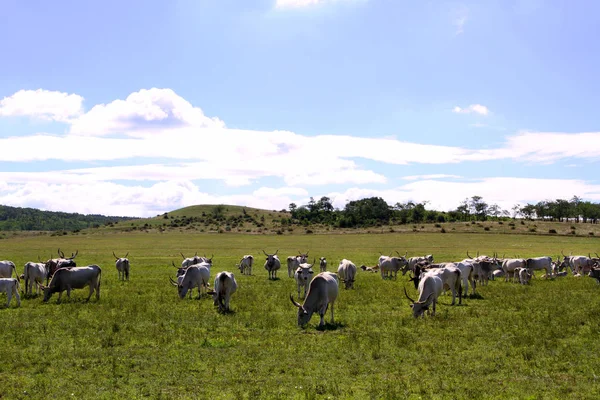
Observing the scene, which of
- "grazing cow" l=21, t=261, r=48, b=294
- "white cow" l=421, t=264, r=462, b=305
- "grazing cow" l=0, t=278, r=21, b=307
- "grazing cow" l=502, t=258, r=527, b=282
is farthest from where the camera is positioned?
"grazing cow" l=502, t=258, r=527, b=282

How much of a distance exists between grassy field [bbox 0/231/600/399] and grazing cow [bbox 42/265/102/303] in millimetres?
746

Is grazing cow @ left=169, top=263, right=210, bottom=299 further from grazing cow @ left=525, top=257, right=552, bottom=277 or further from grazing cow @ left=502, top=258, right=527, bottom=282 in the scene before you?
grazing cow @ left=525, top=257, right=552, bottom=277

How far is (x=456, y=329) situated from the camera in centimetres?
1634

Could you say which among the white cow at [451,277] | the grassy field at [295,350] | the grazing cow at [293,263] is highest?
the white cow at [451,277]

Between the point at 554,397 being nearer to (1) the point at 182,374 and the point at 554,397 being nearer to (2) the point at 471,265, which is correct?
(1) the point at 182,374

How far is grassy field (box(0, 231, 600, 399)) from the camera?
10.7 metres

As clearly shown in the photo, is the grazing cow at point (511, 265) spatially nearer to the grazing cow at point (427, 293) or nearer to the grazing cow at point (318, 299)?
the grazing cow at point (427, 293)

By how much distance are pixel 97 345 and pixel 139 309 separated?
19.1 feet

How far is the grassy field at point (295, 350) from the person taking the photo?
10.7 metres

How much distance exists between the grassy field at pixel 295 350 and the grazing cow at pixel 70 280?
746 millimetres

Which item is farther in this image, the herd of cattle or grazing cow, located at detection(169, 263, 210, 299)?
grazing cow, located at detection(169, 263, 210, 299)

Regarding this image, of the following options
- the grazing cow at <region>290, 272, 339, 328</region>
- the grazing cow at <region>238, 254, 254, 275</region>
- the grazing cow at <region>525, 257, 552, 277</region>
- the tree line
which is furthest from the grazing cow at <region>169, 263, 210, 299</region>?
the tree line

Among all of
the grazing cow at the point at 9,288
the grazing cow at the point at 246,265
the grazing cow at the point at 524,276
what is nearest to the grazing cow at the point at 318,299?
the grazing cow at the point at 9,288

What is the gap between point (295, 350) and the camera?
44.9 feet
